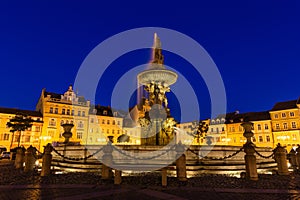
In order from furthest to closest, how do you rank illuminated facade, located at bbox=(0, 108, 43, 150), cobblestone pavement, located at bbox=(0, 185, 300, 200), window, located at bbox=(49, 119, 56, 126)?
window, located at bbox=(49, 119, 56, 126)
illuminated facade, located at bbox=(0, 108, 43, 150)
cobblestone pavement, located at bbox=(0, 185, 300, 200)

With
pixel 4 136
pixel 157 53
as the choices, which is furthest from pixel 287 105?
pixel 4 136

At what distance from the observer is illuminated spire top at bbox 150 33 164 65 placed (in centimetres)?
2397

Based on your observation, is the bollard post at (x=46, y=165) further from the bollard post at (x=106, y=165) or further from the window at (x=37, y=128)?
the window at (x=37, y=128)

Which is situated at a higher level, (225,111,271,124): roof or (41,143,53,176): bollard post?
(225,111,271,124): roof

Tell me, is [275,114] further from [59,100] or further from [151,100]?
[59,100]

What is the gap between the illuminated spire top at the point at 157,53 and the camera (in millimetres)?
23969

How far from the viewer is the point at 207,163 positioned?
12.6 m

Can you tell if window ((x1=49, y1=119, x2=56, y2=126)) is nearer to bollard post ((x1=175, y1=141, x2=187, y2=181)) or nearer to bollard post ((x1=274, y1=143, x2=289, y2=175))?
bollard post ((x1=175, y1=141, x2=187, y2=181))

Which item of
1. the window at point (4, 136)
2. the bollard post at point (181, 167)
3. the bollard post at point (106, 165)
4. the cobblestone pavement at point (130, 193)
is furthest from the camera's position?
the window at point (4, 136)

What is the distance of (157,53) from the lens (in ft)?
80.2

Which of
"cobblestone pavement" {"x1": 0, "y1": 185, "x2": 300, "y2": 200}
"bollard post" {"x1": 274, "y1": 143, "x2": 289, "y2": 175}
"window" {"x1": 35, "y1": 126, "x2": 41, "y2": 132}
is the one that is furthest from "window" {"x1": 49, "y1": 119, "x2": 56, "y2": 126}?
"bollard post" {"x1": 274, "y1": 143, "x2": 289, "y2": 175}

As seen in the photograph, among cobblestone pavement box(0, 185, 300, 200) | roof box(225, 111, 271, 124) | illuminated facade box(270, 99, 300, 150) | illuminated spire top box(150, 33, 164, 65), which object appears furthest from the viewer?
roof box(225, 111, 271, 124)

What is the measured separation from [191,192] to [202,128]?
1556 cm

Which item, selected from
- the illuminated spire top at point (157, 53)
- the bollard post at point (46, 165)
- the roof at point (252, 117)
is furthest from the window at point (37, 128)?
the roof at point (252, 117)
